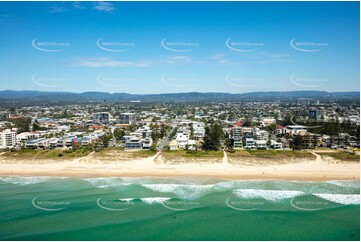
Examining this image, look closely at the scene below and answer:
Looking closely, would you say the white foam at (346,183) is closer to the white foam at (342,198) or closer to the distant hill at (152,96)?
the white foam at (342,198)

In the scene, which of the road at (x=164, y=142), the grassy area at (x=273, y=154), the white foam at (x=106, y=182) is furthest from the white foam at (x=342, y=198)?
the road at (x=164, y=142)

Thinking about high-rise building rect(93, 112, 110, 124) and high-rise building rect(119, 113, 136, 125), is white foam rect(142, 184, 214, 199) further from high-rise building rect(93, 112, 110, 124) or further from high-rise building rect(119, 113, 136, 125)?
high-rise building rect(93, 112, 110, 124)

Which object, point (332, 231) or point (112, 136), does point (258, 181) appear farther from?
point (112, 136)

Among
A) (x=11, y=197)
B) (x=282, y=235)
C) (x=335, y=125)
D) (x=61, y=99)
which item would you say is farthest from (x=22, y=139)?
(x=61, y=99)

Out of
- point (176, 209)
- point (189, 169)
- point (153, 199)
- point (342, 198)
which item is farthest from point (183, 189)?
point (342, 198)

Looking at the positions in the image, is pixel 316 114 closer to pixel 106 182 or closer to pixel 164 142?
pixel 164 142
